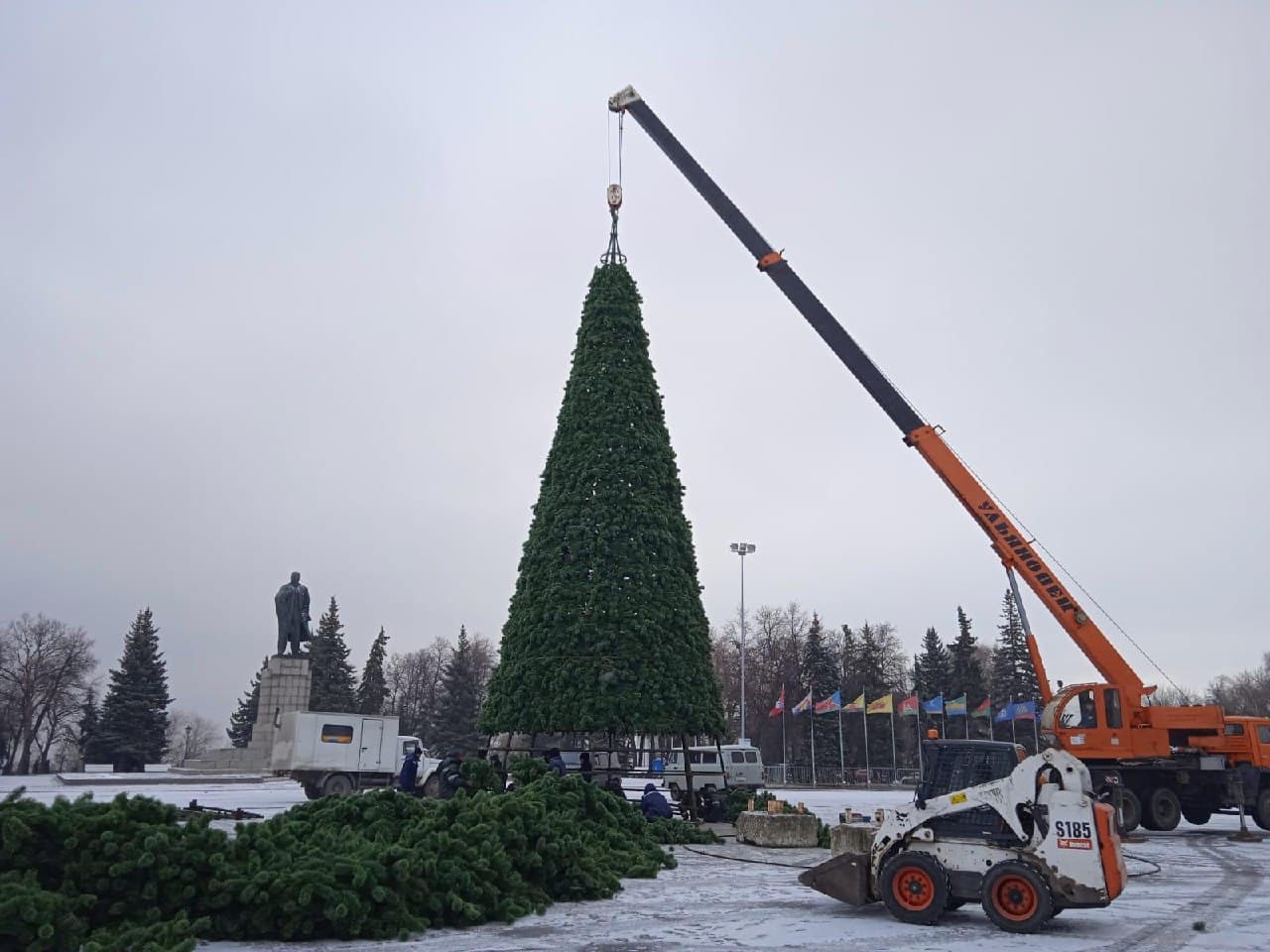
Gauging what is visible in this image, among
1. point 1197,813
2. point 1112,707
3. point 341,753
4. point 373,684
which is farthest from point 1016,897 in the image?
point 373,684

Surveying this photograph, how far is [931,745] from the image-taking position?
10977 millimetres

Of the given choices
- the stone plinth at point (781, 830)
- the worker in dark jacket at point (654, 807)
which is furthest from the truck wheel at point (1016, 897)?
the worker in dark jacket at point (654, 807)

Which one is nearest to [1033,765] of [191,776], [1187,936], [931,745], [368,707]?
[931,745]

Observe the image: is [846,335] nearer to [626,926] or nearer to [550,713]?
[550,713]

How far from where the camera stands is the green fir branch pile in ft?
25.9

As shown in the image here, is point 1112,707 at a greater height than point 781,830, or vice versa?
point 1112,707

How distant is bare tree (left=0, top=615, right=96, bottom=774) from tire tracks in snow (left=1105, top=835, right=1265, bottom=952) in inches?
2523

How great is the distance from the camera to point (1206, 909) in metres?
11.5

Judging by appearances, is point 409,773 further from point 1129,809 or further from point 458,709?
point 458,709

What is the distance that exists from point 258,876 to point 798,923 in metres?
5.60

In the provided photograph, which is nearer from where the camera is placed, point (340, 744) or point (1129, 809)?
point (1129, 809)

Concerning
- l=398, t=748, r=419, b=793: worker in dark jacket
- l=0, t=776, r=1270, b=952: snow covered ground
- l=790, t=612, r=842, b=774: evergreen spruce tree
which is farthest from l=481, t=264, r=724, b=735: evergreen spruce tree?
l=790, t=612, r=842, b=774: evergreen spruce tree

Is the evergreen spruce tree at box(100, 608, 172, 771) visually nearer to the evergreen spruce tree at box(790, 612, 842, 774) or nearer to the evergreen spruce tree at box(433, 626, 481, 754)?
the evergreen spruce tree at box(433, 626, 481, 754)

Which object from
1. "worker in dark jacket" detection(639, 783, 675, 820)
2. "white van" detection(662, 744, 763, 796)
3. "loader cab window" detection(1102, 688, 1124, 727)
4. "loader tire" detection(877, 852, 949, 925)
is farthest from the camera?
"white van" detection(662, 744, 763, 796)
